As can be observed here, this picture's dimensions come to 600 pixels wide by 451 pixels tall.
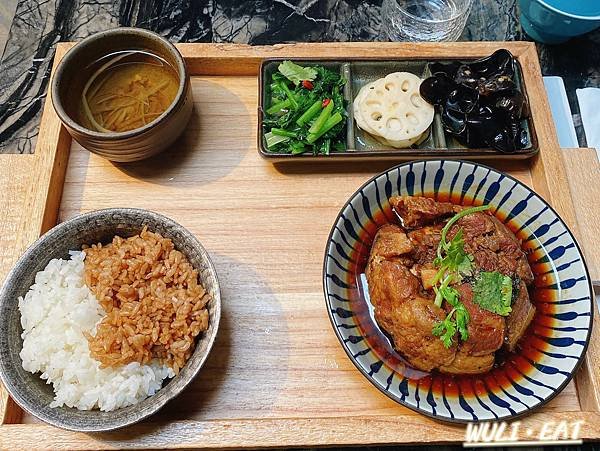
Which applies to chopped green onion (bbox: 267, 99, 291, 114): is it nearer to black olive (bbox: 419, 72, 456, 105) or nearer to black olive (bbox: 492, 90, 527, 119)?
black olive (bbox: 419, 72, 456, 105)

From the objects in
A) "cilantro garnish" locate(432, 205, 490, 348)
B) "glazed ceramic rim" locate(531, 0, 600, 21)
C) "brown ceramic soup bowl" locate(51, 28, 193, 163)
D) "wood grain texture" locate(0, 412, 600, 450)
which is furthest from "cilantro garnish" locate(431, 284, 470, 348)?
"glazed ceramic rim" locate(531, 0, 600, 21)

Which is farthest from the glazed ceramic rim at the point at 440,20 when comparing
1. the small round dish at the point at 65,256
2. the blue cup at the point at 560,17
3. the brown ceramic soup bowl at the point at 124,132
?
the small round dish at the point at 65,256

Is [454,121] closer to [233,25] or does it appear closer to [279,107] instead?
[279,107]

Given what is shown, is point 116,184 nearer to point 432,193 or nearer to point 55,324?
point 55,324

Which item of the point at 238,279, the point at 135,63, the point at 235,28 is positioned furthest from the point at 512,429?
the point at 235,28

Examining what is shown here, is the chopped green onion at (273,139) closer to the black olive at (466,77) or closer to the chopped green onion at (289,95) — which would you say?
the chopped green onion at (289,95)

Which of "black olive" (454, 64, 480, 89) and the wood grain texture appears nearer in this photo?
the wood grain texture
